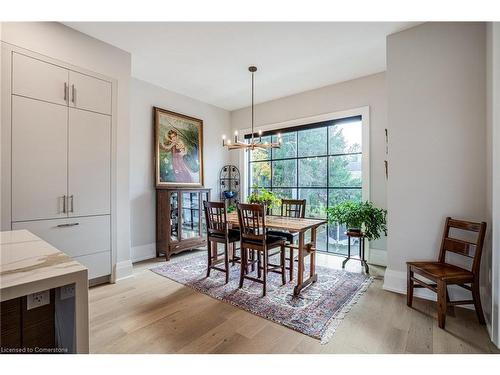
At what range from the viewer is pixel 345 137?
4062 millimetres

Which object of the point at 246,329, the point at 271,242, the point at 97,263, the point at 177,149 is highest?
the point at 177,149

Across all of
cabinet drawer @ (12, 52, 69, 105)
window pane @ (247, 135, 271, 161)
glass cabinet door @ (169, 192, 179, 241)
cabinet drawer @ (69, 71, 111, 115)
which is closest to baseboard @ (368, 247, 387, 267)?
window pane @ (247, 135, 271, 161)

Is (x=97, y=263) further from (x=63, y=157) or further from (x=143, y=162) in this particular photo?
(x=143, y=162)

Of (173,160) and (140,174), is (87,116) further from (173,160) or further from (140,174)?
(173,160)

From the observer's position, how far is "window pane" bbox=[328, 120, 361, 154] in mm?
3936

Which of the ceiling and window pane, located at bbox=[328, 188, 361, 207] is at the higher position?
the ceiling

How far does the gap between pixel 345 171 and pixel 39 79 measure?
417 cm

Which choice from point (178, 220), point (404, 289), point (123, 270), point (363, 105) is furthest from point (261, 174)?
point (404, 289)

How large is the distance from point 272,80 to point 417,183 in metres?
2.59

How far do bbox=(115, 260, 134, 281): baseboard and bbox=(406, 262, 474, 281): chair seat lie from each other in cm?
323

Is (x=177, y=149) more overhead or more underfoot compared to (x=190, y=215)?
more overhead

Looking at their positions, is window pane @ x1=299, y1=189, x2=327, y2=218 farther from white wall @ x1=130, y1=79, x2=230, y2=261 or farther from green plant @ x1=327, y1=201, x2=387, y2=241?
white wall @ x1=130, y1=79, x2=230, y2=261

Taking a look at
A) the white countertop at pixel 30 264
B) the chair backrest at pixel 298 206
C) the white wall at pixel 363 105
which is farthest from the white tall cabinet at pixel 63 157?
the white wall at pixel 363 105

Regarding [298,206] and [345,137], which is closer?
[298,206]
